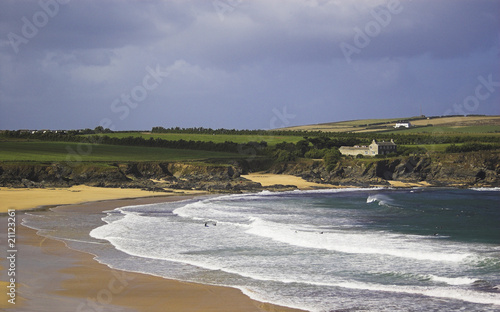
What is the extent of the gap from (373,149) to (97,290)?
74947 millimetres

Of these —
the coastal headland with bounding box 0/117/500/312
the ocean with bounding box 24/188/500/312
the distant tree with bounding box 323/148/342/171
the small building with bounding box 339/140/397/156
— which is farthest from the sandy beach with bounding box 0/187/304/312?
the small building with bounding box 339/140/397/156

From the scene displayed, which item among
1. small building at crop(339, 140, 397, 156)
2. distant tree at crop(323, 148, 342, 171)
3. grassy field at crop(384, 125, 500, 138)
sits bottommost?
distant tree at crop(323, 148, 342, 171)

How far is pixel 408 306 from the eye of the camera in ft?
53.0

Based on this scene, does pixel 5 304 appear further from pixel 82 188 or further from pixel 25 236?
pixel 82 188

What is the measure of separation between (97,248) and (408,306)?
606 inches

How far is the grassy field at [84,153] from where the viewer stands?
66625mm

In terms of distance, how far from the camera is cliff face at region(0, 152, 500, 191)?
5822 centimetres

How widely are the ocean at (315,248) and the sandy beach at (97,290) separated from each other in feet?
2.94

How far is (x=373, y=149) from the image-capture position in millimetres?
88312

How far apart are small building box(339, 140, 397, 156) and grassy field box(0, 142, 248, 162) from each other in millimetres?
18783

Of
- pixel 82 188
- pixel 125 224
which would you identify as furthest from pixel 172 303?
pixel 82 188

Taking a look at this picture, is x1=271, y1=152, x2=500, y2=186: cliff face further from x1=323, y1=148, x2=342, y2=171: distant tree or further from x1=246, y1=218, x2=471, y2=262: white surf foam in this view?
x1=246, y1=218, x2=471, y2=262: white surf foam

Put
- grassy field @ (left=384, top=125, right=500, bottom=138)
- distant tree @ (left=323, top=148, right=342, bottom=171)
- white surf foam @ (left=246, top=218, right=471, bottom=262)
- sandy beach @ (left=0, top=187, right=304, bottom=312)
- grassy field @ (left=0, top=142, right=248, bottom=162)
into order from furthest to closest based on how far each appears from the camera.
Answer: grassy field @ (left=384, top=125, right=500, bottom=138), distant tree @ (left=323, top=148, right=342, bottom=171), grassy field @ (left=0, top=142, right=248, bottom=162), white surf foam @ (left=246, top=218, right=471, bottom=262), sandy beach @ (left=0, top=187, right=304, bottom=312)

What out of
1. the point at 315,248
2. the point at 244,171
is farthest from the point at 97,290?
the point at 244,171
